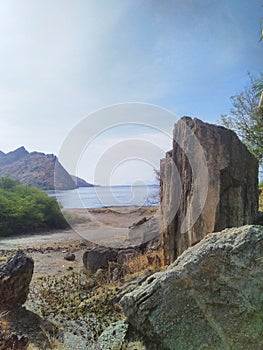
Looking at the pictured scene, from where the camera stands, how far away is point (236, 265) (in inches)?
97.4

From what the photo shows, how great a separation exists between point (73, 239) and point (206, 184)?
7671mm

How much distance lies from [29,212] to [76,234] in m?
2.42

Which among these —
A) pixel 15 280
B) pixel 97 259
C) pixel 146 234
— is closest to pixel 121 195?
pixel 146 234

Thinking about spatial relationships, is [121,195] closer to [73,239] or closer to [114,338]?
[73,239]

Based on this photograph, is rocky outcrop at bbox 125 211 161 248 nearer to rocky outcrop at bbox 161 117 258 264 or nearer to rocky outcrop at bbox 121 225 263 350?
rocky outcrop at bbox 161 117 258 264

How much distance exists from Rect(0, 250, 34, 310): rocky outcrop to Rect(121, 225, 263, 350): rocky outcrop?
7.33 ft

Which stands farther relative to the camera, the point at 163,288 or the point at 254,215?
the point at 254,215

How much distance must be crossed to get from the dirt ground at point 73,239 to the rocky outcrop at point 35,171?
1.94 meters

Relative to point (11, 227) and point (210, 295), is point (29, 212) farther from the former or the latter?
point (210, 295)

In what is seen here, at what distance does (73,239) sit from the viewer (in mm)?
11469

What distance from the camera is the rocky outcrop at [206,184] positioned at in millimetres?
4805

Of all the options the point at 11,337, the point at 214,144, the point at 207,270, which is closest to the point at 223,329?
the point at 207,270

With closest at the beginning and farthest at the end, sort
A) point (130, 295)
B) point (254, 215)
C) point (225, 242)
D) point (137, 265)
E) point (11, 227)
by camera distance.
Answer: point (225, 242), point (130, 295), point (254, 215), point (137, 265), point (11, 227)

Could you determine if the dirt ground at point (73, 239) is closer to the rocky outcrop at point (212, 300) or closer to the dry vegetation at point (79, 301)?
the dry vegetation at point (79, 301)
